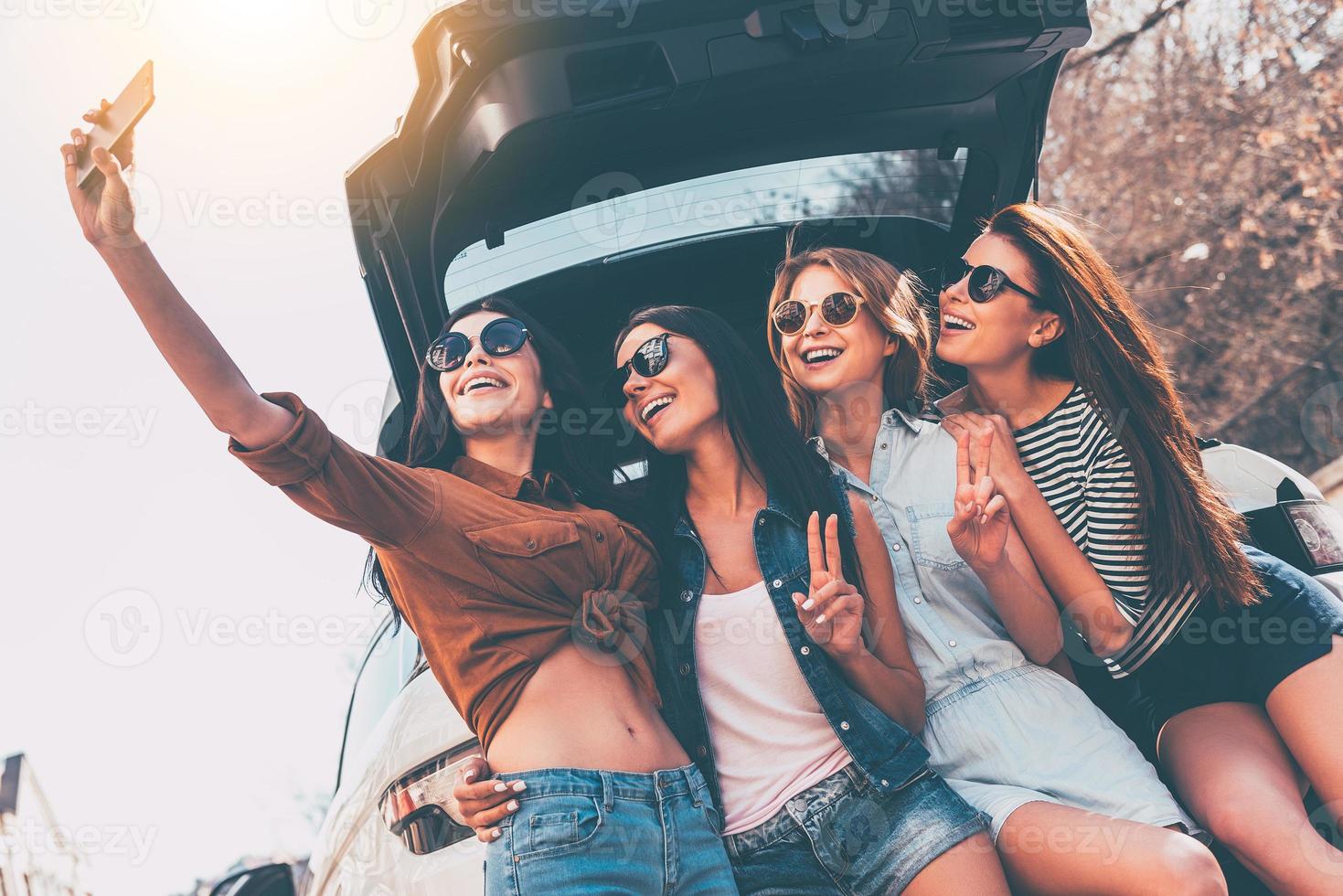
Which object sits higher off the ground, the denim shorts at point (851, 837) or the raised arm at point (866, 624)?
the raised arm at point (866, 624)

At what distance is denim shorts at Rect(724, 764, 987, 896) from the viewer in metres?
1.83

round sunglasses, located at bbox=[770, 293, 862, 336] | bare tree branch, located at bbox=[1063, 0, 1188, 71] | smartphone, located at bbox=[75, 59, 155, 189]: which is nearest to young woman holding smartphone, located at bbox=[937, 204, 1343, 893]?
round sunglasses, located at bbox=[770, 293, 862, 336]

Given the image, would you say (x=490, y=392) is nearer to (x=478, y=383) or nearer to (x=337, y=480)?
(x=478, y=383)

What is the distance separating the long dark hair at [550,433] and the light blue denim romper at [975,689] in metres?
0.52

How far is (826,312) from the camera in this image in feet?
7.84

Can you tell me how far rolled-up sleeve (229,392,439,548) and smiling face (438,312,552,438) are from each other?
364mm

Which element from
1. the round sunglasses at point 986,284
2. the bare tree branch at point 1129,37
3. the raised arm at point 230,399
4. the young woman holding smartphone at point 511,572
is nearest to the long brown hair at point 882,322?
the round sunglasses at point 986,284

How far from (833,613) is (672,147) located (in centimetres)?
126

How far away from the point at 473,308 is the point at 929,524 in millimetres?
1156

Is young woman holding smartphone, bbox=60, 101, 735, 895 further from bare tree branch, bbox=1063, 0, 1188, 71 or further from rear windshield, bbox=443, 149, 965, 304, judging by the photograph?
bare tree branch, bbox=1063, 0, 1188, 71

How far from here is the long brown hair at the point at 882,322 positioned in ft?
7.96

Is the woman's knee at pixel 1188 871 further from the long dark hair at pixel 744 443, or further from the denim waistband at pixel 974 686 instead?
the long dark hair at pixel 744 443

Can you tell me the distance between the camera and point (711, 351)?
2.36 m

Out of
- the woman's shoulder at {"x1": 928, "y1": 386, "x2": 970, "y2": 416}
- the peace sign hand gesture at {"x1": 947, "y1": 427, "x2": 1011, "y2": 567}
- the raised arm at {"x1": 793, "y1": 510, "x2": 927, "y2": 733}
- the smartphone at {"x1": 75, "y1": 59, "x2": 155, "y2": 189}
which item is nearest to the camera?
the smartphone at {"x1": 75, "y1": 59, "x2": 155, "y2": 189}
